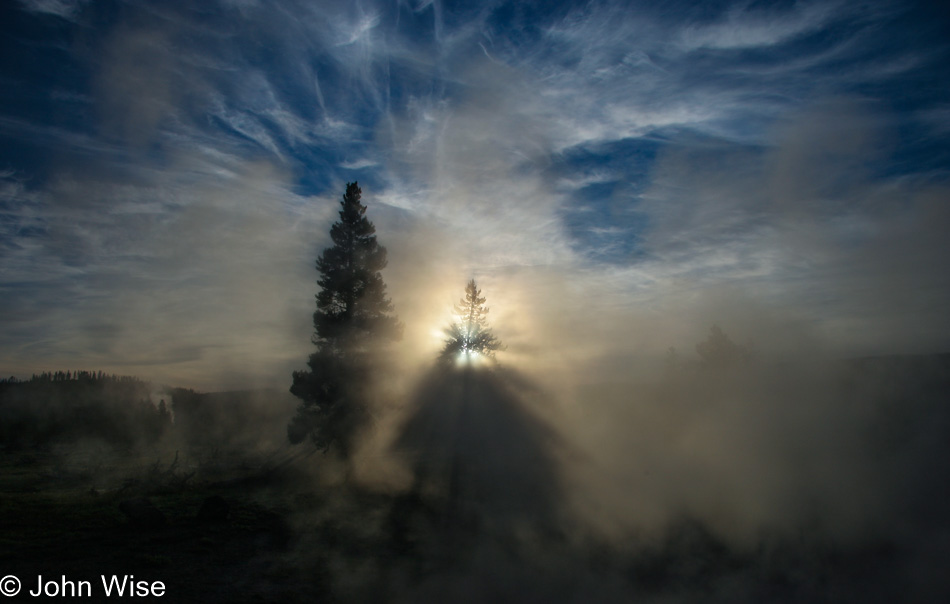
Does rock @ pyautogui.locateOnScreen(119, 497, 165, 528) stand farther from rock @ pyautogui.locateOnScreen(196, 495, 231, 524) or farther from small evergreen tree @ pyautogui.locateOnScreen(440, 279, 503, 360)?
small evergreen tree @ pyautogui.locateOnScreen(440, 279, 503, 360)

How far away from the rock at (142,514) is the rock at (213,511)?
112 centimetres

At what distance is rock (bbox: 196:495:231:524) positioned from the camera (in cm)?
1504

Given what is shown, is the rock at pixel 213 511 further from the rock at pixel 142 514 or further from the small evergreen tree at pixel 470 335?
the small evergreen tree at pixel 470 335

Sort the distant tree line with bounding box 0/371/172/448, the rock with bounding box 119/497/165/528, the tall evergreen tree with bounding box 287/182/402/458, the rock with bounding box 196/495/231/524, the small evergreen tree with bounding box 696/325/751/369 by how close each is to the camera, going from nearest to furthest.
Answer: the rock with bounding box 119/497/165/528 → the rock with bounding box 196/495/231/524 → the tall evergreen tree with bounding box 287/182/402/458 → the distant tree line with bounding box 0/371/172/448 → the small evergreen tree with bounding box 696/325/751/369

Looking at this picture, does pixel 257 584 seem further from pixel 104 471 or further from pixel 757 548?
pixel 104 471

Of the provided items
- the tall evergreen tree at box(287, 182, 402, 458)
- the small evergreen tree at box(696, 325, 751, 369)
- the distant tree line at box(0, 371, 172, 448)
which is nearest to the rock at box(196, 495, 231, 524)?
the tall evergreen tree at box(287, 182, 402, 458)

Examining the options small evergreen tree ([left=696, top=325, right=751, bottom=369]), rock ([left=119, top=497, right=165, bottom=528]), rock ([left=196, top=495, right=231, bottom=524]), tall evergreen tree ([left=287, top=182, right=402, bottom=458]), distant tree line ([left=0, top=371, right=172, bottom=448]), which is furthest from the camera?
small evergreen tree ([left=696, top=325, right=751, bottom=369])

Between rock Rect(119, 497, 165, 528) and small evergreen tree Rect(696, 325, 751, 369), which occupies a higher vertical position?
small evergreen tree Rect(696, 325, 751, 369)

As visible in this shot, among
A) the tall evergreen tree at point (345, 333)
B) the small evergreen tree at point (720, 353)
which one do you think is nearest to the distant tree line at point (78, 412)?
the tall evergreen tree at point (345, 333)

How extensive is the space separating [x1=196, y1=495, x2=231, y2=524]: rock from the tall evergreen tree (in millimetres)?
6498

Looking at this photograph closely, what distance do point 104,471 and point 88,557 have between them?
50.3ft

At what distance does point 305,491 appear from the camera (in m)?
19.9

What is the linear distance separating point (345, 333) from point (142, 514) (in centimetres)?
1105

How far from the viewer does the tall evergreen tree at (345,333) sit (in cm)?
2223
